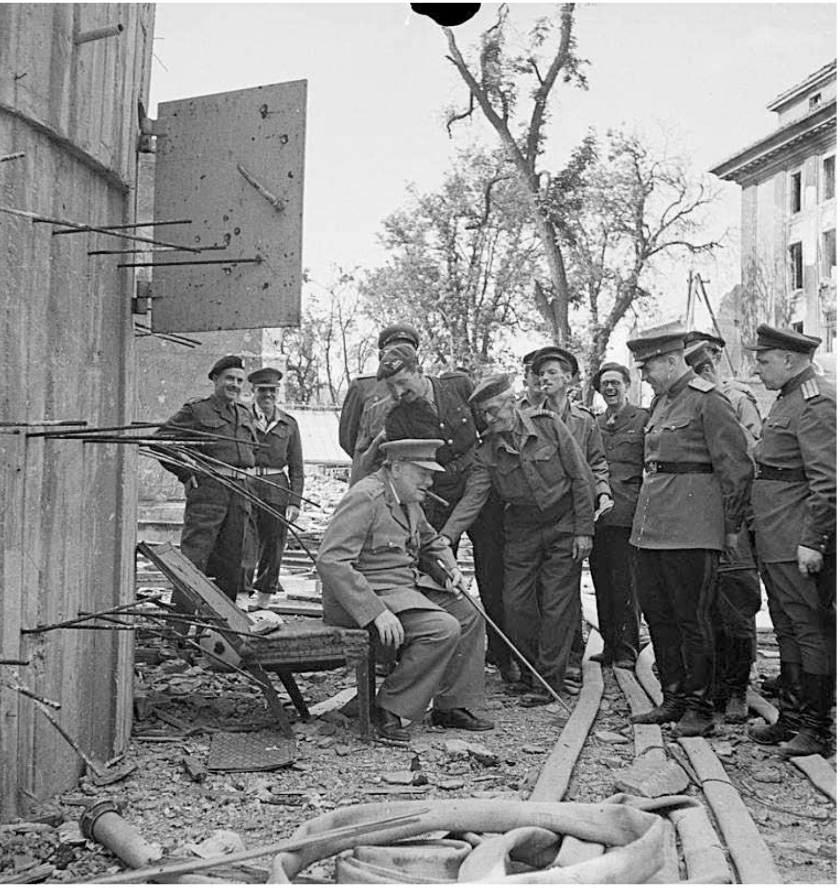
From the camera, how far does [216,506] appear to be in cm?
801

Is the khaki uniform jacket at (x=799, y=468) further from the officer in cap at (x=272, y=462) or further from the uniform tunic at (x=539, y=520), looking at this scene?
the officer in cap at (x=272, y=462)

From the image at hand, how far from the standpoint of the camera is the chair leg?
18.8 feet

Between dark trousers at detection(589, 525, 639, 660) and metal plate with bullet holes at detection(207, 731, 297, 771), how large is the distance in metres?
2.69

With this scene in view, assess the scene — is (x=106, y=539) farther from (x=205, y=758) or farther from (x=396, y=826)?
(x=396, y=826)

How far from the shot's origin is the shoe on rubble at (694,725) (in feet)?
17.8

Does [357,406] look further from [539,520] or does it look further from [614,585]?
[614,585]

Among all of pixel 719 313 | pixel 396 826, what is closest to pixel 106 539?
pixel 396 826

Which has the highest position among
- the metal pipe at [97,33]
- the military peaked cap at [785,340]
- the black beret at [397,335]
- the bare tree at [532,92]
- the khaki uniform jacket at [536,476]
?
the bare tree at [532,92]

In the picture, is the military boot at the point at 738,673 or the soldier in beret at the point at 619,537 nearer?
the military boot at the point at 738,673

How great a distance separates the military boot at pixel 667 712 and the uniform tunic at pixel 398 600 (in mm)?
878

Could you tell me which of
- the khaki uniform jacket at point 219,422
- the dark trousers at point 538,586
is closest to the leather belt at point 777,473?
the dark trousers at point 538,586

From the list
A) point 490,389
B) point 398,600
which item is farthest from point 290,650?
point 490,389

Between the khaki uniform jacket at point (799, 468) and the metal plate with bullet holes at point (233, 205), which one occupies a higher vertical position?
the metal plate with bullet holes at point (233, 205)

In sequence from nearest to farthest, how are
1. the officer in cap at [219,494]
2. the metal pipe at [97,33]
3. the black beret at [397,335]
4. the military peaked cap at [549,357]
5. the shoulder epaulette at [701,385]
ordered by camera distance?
1. the metal pipe at [97,33]
2. the shoulder epaulette at [701,385]
3. the black beret at [397,335]
4. the military peaked cap at [549,357]
5. the officer in cap at [219,494]
